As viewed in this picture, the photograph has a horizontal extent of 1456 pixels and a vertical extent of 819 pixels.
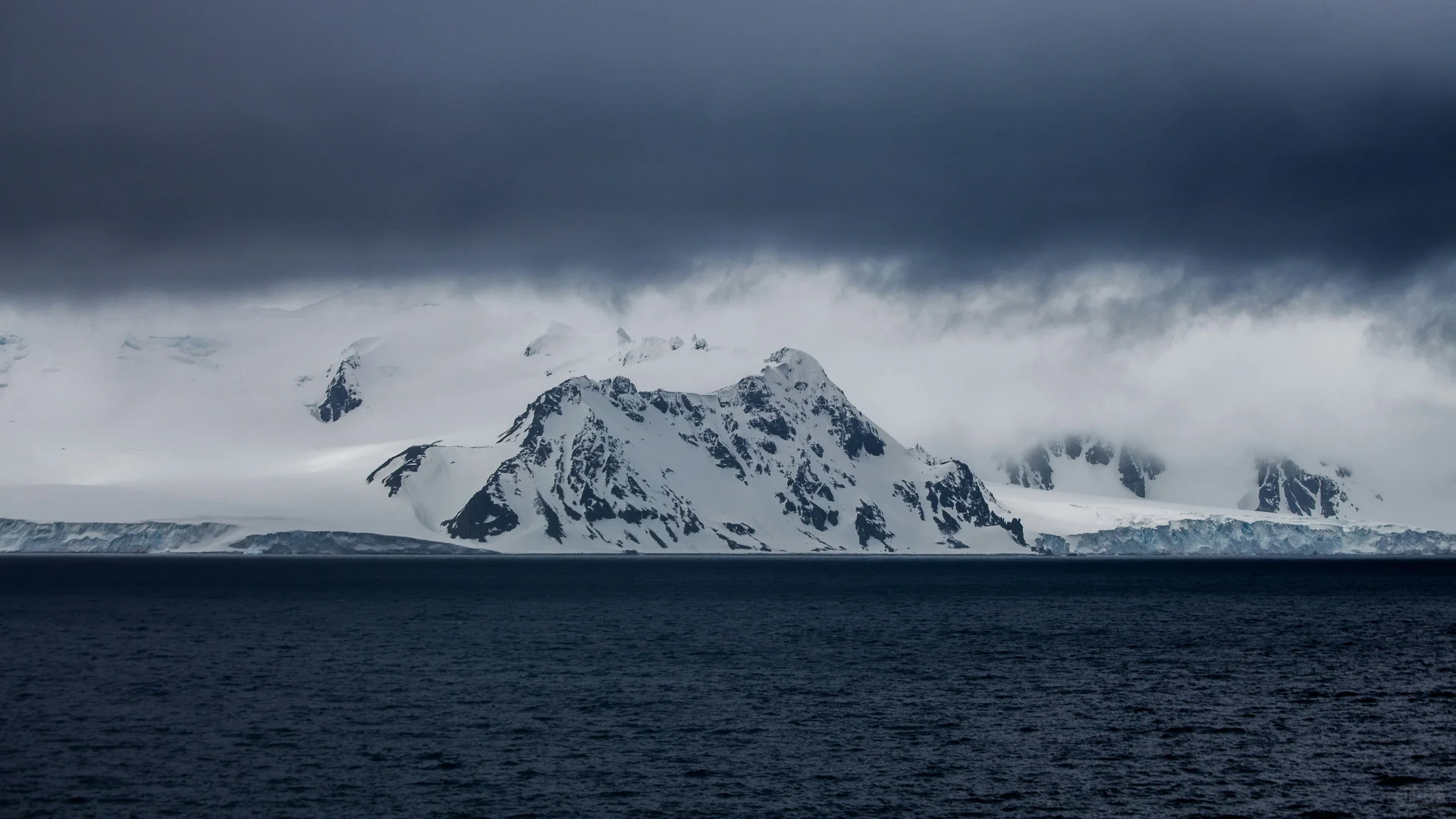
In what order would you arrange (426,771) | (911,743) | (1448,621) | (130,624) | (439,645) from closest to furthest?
(426,771), (911,743), (439,645), (130,624), (1448,621)

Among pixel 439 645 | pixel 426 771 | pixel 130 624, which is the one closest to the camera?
pixel 426 771

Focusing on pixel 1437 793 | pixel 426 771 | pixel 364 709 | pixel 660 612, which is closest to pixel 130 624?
pixel 660 612

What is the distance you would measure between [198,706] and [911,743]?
4249 centimetres

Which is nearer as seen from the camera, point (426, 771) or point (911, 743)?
point (426, 771)

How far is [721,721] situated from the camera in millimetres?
86312

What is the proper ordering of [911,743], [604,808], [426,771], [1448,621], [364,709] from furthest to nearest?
[1448,621], [364,709], [911,743], [426,771], [604,808]

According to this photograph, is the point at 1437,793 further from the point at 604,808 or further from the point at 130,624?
the point at 130,624

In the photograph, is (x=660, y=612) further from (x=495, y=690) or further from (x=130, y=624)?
(x=495, y=690)

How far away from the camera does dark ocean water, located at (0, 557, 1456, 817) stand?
217 feet

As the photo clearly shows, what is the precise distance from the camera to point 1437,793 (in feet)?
218

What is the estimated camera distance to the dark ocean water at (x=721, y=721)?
2603 inches

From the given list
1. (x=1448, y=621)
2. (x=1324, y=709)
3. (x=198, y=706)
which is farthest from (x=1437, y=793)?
(x=1448, y=621)

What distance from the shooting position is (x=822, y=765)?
2889 inches

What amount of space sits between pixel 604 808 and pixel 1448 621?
127 m
